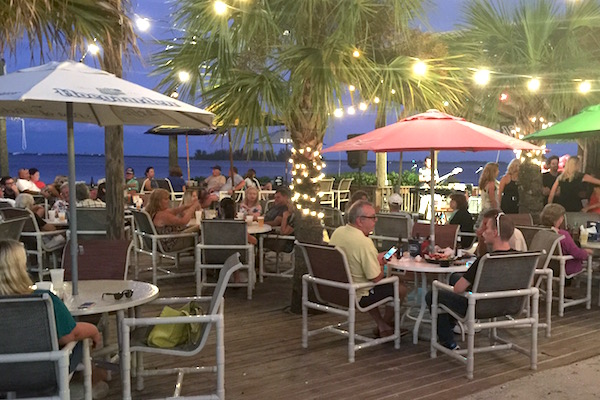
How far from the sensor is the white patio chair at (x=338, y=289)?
173 inches

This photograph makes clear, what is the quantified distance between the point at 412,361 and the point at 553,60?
252 inches

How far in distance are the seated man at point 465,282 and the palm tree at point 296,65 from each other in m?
1.64

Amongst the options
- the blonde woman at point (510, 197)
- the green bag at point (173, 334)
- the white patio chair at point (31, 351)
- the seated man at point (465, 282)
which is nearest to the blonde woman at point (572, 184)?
the blonde woman at point (510, 197)

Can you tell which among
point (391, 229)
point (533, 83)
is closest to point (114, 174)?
point (391, 229)

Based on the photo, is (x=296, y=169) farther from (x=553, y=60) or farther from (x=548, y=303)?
(x=553, y=60)

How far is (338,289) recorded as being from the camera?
452 centimetres

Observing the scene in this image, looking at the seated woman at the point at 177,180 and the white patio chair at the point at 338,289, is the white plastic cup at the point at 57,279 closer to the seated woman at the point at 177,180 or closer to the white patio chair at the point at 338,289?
the white patio chair at the point at 338,289

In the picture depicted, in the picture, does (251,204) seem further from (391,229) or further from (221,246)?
(391,229)

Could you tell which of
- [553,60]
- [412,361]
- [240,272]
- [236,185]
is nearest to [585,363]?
[412,361]

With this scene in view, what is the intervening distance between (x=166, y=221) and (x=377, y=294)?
335cm

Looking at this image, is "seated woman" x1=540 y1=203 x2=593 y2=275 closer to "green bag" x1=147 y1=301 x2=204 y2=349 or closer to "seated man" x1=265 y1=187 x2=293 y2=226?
"seated man" x1=265 y1=187 x2=293 y2=226

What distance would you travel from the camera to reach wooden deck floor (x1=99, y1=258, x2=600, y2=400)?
384 cm

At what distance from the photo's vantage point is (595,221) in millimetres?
Result: 6754

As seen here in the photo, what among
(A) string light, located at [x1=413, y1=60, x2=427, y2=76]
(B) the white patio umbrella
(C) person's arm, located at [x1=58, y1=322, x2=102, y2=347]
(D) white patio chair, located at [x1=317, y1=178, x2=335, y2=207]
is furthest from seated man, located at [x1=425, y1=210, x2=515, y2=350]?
(D) white patio chair, located at [x1=317, y1=178, x2=335, y2=207]
